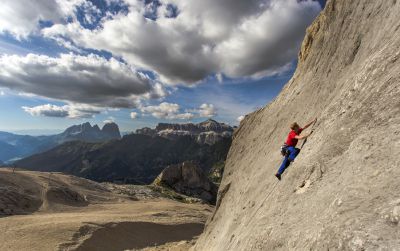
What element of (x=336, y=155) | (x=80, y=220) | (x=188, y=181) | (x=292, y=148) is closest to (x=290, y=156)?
(x=292, y=148)

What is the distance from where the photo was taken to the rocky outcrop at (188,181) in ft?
391

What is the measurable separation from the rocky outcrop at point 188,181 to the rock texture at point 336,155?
9763cm

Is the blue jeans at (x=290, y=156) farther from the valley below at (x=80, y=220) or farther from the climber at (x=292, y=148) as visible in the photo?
the valley below at (x=80, y=220)

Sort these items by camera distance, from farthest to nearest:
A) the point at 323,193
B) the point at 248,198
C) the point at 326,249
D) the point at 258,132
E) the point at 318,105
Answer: the point at 258,132 < the point at 248,198 < the point at 318,105 < the point at 323,193 < the point at 326,249

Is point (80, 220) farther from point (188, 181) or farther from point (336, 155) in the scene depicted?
point (188, 181)

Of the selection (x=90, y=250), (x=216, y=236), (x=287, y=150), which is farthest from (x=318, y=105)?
(x=90, y=250)

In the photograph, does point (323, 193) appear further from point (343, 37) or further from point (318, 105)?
point (343, 37)

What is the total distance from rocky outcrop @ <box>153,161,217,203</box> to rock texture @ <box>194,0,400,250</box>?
320 ft

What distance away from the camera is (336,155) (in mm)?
11422

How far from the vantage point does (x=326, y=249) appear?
8.47 m

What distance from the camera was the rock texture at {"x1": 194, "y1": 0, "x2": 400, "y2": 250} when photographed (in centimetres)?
837

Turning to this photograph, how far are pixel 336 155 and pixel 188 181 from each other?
367 ft

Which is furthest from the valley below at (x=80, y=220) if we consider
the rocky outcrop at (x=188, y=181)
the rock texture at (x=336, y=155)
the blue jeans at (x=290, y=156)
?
the rocky outcrop at (x=188, y=181)

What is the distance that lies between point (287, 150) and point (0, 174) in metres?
70.1
